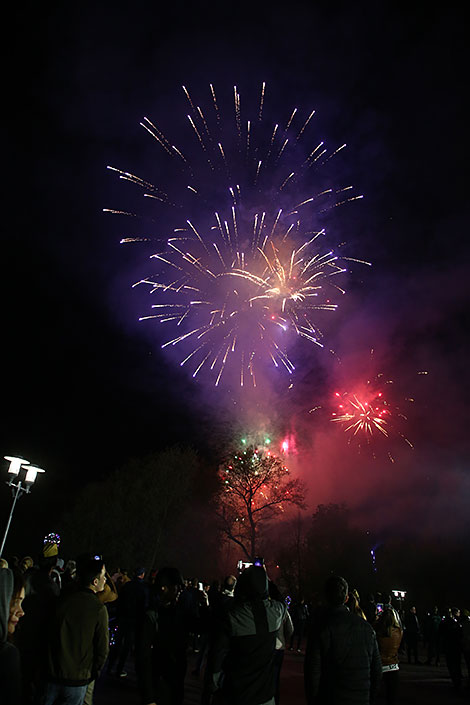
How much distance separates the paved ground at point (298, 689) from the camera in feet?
23.4

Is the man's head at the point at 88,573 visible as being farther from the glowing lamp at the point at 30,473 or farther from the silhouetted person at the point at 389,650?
the glowing lamp at the point at 30,473

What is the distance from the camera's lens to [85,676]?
3.88 meters

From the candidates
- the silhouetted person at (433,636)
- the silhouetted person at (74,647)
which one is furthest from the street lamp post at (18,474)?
the silhouetted person at (433,636)

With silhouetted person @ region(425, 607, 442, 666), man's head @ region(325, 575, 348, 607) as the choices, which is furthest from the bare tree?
man's head @ region(325, 575, 348, 607)

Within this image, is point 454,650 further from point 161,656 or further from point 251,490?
point 251,490

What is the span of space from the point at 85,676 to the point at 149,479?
3543 cm

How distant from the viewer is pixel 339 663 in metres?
3.83

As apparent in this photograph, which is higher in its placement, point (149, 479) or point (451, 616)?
point (149, 479)

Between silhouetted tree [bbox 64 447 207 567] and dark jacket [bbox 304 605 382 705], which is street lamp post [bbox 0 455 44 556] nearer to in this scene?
dark jacket [bbox 304 605 382 705]

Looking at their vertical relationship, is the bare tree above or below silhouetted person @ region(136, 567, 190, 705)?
above

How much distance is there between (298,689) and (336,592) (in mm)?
6556

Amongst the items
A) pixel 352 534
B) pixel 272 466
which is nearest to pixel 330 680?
pixel 272 466

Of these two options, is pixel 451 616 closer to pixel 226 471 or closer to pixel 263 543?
pixel 226 471

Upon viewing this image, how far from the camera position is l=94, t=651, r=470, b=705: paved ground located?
7.13 m
